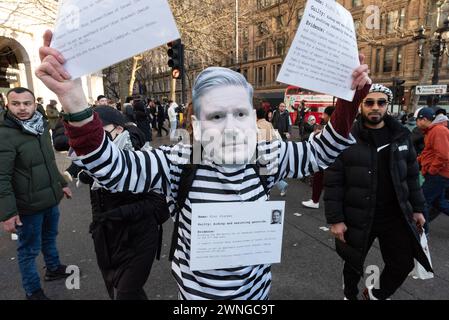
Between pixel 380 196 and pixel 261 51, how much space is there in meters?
43.9

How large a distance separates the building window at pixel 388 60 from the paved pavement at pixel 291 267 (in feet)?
95.7

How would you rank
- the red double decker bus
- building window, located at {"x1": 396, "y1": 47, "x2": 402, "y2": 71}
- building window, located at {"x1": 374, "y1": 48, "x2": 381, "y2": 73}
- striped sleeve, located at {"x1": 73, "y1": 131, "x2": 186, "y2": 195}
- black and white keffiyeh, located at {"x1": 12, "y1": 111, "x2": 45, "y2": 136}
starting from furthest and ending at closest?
building window, located at {"x1": 374, "y1": 48, "x2": 381, "y2": 73}, building window, located at {"x1": 396, "y1": 47, "x2": 402, "y2": 71}, the red double decker bus, black and white keffiyeh, located at {"x1": 12, "y1": 111, "x2": 45, "y2": 136}, striped sleeve, located at {"x1": 73, "y1": 131, "x2": 186, "y2": 195}

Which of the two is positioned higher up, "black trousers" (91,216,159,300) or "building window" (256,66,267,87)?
"building window" (256,66,267,87)

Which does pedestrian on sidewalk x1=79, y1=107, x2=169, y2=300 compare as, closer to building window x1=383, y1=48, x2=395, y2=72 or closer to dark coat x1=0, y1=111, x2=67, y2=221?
dark coat x1=0, y1=111, x2=67, y2=221

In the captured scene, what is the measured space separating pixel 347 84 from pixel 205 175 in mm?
750

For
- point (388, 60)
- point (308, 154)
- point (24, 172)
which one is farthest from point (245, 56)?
point (308, 154)

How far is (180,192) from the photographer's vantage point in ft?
4.60

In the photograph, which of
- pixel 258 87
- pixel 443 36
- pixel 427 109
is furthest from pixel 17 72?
pixel 258 87

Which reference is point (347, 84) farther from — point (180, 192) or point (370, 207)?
point (370, 207)

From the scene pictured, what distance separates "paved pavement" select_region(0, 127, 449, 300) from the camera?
2959mm

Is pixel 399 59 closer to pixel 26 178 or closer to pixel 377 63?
pixel 377 63

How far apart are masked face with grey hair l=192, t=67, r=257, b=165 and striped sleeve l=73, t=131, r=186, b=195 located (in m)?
0.17

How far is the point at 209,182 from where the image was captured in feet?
4.52

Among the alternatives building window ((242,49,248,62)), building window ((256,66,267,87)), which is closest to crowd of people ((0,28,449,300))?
building window ((256,66,267,87))
